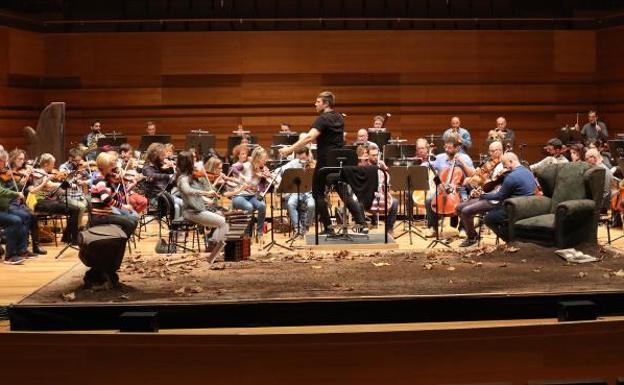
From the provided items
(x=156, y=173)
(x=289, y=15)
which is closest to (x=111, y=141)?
(x=156, y=173)

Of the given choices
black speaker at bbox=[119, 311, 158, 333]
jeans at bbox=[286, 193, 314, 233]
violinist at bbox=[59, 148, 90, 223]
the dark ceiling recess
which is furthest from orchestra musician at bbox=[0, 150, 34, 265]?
the dark ceiling recess

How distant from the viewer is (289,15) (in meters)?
15.8

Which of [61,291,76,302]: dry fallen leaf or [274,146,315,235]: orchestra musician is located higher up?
[274,146,315,235]: orchestra musician

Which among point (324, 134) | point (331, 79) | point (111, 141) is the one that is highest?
point (331, 79)

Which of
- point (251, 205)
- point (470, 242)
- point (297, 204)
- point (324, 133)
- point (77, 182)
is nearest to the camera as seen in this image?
point (324, 133)

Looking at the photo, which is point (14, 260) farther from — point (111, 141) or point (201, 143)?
point (201, 143)

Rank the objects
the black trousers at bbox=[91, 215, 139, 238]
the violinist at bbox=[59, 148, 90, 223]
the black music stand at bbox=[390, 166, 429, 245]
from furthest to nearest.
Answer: the violinist at bbox=[59, 148, 90, 223] < the black music stand at bbox=[390, 166, 429, 245] < the black trousers at bbox=[91, 215, 139, 238]

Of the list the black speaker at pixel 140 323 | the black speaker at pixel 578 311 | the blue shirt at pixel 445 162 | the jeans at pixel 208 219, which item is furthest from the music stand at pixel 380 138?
the black speaker at pixel 140 323

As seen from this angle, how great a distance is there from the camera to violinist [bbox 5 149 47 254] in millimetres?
8570

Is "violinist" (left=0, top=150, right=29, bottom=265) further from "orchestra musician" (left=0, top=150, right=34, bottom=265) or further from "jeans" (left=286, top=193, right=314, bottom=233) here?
"jeans" (left=286, top=193, right=314, bottom=233)

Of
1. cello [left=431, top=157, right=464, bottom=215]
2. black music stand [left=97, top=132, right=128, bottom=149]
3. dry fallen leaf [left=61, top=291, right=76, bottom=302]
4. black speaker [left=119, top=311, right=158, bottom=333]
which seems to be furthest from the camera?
black music stand [left=97, top=132, right=128, bottom=149]

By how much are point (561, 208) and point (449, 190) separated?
2.63m

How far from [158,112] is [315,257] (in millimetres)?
9147

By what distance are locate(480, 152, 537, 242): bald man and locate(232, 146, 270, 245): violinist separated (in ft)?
9.33
